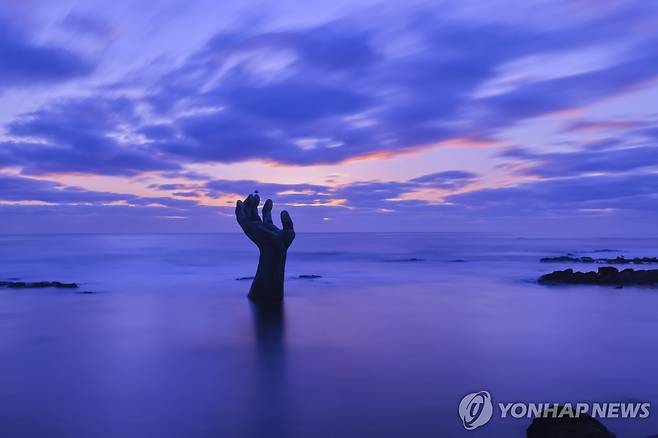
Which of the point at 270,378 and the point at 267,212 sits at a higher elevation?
the point at 267,212

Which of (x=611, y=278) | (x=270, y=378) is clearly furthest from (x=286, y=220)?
(x=611, y=278)

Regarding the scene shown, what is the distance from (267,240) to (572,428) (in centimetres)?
1404

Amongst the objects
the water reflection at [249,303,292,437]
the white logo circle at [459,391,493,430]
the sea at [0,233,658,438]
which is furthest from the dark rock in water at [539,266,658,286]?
the white logo circle at [459,391,493,430]

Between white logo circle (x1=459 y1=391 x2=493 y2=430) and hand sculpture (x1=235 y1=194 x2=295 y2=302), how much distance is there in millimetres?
9782

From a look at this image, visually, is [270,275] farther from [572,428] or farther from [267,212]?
[572,428]

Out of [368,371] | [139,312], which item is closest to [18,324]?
[139,312]

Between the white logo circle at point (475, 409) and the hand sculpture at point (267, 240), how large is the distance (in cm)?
978

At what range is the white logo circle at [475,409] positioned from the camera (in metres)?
8.58

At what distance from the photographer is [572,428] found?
6.29 m

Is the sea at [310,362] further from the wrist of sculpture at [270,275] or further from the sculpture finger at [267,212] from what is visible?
the sculpture finger at [267,212]

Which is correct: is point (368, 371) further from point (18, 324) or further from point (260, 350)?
point (18, 324)

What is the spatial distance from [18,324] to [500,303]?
62.8 ft

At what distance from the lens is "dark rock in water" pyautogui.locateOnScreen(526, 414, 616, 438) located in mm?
6180

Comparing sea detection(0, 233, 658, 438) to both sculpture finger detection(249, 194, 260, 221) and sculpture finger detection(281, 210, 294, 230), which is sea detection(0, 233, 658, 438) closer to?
sculpture finger detection(281, 210, 294, 230)
